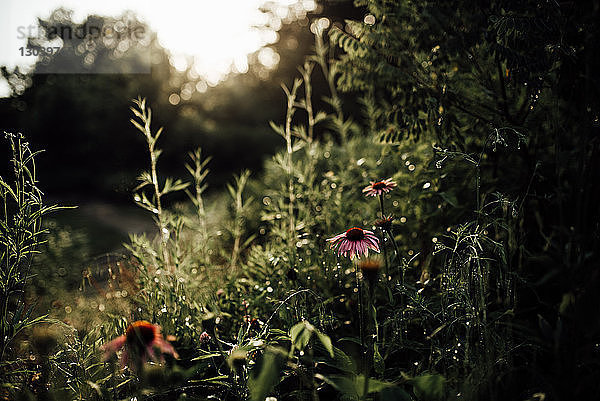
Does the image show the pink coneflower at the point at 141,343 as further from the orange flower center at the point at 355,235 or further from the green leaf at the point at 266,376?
the orange flower center at the point at 355,235

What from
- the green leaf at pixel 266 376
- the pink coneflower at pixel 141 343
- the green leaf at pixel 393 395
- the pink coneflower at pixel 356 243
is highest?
the pink coneflower at pixel 356 243

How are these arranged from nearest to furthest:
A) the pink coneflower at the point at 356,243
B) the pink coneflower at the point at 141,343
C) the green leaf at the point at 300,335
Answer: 1. the green leaf at the point at 300,335
2. the pink coneflower at the point at 141,343
3. the pink coneflower at the point at 356,243

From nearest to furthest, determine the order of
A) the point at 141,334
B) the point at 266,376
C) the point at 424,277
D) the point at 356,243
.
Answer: the point at 266,376 < the point at 141,334 < the point at 356,243 < the point at 424,277

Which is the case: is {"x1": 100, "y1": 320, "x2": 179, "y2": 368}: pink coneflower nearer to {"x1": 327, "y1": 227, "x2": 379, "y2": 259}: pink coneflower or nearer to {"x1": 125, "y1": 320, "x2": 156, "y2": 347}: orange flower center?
{"x1": 125, "y1": 320, "x2": 156, "y2": 347}: orange flower center

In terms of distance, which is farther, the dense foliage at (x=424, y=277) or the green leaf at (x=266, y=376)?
the dense foliage at (x=424, y=277)

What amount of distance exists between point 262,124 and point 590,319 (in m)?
10.7

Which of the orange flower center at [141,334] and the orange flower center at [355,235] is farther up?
the orange flower center at [355,235]

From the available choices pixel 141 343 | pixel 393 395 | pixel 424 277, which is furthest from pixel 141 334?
pixel 424 277

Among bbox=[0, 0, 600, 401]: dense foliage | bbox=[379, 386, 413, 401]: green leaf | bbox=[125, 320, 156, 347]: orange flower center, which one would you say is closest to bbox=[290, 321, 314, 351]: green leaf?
bbox=[0, 0, 600, 401]: dense foliage

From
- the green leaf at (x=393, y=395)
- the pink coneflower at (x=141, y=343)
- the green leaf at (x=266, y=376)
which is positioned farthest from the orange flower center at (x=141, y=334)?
the green leaf at (x=393, y=395)

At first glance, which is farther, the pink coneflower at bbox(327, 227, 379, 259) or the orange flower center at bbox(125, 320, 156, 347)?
the pink coneflower at bbox(327, 227, 379, 259)

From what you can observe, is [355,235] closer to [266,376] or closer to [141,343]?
[266,376]

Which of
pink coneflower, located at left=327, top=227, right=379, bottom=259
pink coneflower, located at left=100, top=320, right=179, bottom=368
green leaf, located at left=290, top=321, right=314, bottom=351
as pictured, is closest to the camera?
green leaf, located at left=290, top=321, right=314, bottom=351

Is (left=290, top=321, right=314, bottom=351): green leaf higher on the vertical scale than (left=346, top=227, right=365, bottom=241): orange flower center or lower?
lower
